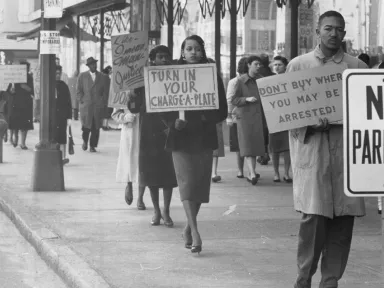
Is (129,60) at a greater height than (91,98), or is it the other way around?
(129,60)

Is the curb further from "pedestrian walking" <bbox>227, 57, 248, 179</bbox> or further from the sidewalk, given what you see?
"pedestrian walking" <bbox>227, 57, 248, 179</bbox>

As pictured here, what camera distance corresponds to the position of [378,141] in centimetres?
470

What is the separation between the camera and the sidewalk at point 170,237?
24.9ft

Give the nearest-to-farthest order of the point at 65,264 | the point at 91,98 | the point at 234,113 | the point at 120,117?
the point at 65,264 → the point at 120,117 → the point at 234,113 → the point at 91,98

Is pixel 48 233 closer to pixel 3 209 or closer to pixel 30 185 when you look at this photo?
pixel 3 209

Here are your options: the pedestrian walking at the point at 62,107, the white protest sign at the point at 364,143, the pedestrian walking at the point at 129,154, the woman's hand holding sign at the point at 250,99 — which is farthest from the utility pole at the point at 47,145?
the white protest sign at the point at 364,143

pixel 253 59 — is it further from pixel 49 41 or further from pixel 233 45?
pixel 233 45

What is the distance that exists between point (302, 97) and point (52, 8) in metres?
6.67

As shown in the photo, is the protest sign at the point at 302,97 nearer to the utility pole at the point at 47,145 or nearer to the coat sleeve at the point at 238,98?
the utility pole at the point at 47,145

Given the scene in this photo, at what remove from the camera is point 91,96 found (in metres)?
21.3

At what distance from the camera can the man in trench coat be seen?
820 inches

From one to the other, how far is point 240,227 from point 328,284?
3475mm

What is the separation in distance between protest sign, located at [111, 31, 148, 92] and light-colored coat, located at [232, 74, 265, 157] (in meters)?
4.00

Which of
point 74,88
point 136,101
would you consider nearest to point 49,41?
point 136,101
